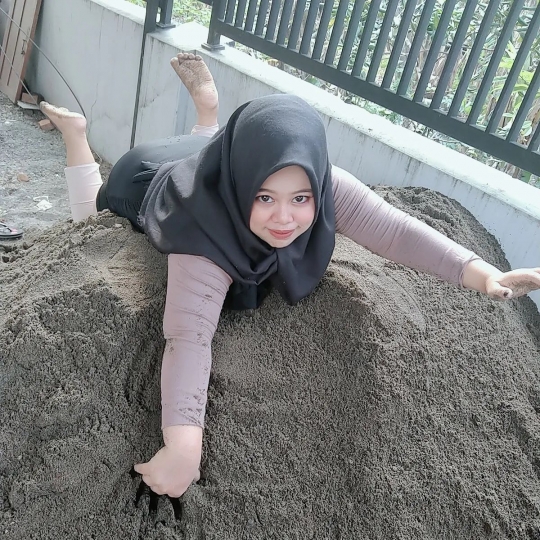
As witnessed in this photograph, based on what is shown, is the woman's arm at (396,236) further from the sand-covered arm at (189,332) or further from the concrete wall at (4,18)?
the concrete wall at (4,18)

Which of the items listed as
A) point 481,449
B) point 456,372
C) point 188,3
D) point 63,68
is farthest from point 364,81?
point 188,3

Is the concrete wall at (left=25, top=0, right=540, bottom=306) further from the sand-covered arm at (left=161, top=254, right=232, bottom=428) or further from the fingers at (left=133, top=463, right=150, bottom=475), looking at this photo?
the fingers at (left=133, top=463, right=150, bottom=475)

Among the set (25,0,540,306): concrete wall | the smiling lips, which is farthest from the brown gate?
the smiling lips

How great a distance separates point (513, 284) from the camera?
1353 millimetres

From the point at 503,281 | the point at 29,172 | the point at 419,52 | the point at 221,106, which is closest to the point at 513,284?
the point at 503,281

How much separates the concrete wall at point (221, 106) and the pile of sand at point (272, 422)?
76 cm

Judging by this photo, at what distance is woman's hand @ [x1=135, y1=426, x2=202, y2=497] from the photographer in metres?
1.24

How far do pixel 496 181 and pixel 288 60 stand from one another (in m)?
1.09

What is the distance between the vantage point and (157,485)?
1.26m

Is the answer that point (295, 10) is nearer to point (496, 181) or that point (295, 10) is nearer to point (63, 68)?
point (496, 181)

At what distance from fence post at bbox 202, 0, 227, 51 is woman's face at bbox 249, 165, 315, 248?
1.91 m

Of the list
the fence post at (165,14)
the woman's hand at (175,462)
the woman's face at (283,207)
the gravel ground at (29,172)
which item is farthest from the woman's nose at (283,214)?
the fence post at (165,14)

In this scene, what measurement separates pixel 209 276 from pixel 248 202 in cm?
21

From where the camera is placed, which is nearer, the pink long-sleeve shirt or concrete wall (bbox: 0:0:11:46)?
the pink long-sleeve shirt
